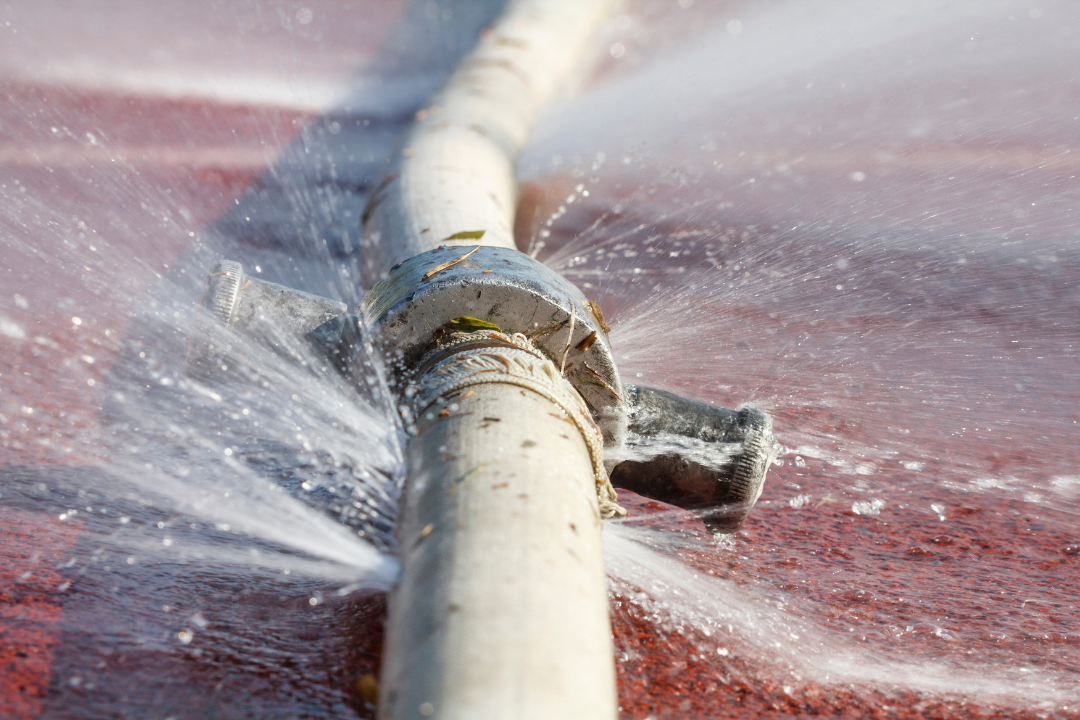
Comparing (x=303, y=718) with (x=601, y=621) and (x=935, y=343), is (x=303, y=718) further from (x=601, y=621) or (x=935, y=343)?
(x=935, y=343)

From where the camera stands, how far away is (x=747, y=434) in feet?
6.73

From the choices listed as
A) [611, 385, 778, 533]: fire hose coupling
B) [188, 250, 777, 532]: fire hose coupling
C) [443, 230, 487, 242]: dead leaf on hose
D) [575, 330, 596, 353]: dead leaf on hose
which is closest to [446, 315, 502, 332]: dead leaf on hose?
[188, 250, 777, 532]: fire hose coupling

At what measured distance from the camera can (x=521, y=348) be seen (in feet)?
6.14

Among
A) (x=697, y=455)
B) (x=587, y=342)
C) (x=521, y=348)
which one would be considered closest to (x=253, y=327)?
(x=521, y=348)

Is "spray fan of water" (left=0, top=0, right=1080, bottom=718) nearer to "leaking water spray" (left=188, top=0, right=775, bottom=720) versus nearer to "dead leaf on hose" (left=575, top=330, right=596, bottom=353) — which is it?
"leaking water spray" (left=188, top=0, right=775, bottom=720)

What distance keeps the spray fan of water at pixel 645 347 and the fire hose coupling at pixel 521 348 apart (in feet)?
0.35

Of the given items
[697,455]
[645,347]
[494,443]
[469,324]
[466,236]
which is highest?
[466,236]

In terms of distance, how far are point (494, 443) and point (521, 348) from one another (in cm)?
37

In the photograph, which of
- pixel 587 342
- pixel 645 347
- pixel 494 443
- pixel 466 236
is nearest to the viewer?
pixel 494 443

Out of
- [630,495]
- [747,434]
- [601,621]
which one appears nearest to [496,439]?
[601,621]

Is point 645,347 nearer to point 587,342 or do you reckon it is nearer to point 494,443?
point 587,342

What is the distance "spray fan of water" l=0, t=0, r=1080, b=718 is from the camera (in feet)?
5.62

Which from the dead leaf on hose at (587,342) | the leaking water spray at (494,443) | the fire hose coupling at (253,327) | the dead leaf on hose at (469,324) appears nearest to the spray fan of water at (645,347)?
the fire hose coupling at (253,327)

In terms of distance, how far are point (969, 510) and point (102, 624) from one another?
2065 millimetres
